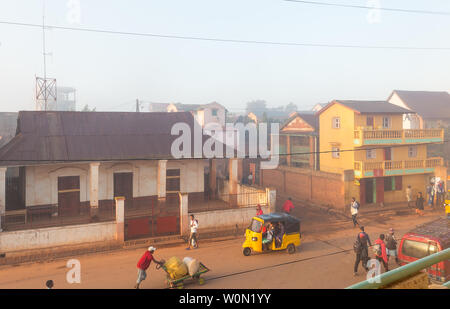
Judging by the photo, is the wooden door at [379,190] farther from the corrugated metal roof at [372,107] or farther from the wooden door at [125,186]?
the wooden door at [125,186]

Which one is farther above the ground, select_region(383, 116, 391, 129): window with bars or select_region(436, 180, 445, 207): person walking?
select_region(383, 116, 391, 129): window with bars

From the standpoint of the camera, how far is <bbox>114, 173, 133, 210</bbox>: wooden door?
2194cm

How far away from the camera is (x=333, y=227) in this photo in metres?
22.0

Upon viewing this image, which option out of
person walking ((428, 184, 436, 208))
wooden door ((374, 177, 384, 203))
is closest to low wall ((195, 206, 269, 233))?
wooden door ((374, 177, 384, 203))

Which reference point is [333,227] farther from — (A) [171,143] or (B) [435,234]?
(A) [171,143]

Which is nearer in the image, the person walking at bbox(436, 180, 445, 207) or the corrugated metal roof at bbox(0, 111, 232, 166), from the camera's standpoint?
the corrugated metal roof at bbox(0, 111, 232, 166)

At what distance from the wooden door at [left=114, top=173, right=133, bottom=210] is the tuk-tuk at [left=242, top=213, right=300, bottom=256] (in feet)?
29.3

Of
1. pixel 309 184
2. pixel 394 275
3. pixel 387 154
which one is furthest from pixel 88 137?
pixel 387 154

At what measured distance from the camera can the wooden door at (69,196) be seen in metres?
20.5

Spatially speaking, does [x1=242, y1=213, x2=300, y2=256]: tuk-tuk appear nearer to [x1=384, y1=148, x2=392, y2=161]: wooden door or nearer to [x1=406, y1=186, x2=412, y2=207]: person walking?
[x1=406, y1=186, x2=412, y2=207]: person walking

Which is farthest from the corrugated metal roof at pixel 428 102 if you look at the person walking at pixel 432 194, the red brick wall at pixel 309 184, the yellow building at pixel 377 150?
the red brick wall at pixel 309 184

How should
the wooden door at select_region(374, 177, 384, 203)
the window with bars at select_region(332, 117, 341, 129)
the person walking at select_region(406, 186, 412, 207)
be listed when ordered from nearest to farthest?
the person walking at select_region(406, 186, 412, 207)
the wooden door at select_region(374, 177, 384, 203)
the window with bars at select_region(332, 117, 341, 129)

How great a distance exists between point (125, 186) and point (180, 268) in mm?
10894
